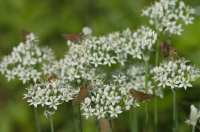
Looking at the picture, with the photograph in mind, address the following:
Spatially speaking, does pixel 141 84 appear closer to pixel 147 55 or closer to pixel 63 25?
pixel 147 55

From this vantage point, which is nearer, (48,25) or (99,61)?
(99,61)

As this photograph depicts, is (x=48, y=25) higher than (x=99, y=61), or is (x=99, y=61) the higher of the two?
(x=48, y=25)

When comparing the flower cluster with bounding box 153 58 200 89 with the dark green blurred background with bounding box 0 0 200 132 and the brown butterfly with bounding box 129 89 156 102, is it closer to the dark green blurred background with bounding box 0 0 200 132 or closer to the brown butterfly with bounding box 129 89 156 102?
the brown butterfly with bounding box 129 89 156 102

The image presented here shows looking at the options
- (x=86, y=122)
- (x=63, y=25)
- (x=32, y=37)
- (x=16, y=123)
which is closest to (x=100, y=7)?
(x=63, y=25)

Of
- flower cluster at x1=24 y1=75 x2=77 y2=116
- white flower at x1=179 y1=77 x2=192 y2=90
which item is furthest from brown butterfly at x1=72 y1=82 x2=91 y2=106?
white flower at x1=179 y1=77 x2=192 y2=90

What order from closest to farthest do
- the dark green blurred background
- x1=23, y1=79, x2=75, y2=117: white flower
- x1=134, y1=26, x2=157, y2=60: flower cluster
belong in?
x1=23, y1=79, x2=75, y2=117: white flower < x1=134, y1=26, x2=157, y2=60: flower cluster < the dark green blurred background
